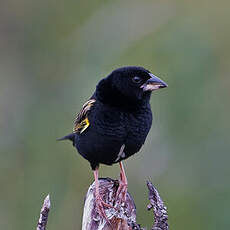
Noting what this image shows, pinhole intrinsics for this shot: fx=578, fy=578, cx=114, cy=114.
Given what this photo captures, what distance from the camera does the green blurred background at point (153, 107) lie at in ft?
21.6

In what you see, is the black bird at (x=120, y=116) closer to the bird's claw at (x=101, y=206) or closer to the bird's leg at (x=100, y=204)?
the bird's leg at (x=100, y=204)

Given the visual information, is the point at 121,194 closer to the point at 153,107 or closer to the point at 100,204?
the point at 100,204

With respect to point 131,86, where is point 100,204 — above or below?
below

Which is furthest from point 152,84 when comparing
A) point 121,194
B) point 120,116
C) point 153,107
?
point 153,107

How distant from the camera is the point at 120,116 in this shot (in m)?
4.58

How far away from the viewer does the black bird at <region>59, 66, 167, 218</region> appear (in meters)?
4.57

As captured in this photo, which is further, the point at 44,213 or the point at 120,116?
the point at 120,116

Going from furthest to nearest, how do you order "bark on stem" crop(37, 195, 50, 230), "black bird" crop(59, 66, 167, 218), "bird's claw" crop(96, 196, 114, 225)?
1. "black bird" crop(59, 66, 167, 218)
2. "bird's claw" crop(96, 196, 114, 225)
3. "bark on stem" crop(37, 195, 50, 230)

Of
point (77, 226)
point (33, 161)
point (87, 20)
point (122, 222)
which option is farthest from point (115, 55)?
point (122, 222)

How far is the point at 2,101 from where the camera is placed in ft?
25.8

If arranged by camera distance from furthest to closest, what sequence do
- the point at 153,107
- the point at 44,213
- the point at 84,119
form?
the point at 153,107 < the point at 84,119 < the point at 44,213

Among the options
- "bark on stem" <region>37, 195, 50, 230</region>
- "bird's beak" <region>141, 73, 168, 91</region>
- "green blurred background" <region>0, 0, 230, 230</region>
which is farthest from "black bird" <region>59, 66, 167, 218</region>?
"green blurred background" <region>0, 0, 230, 230</region>

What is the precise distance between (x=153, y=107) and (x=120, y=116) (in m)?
2.26

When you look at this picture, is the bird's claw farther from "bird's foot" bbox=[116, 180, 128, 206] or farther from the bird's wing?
the bird's wing
